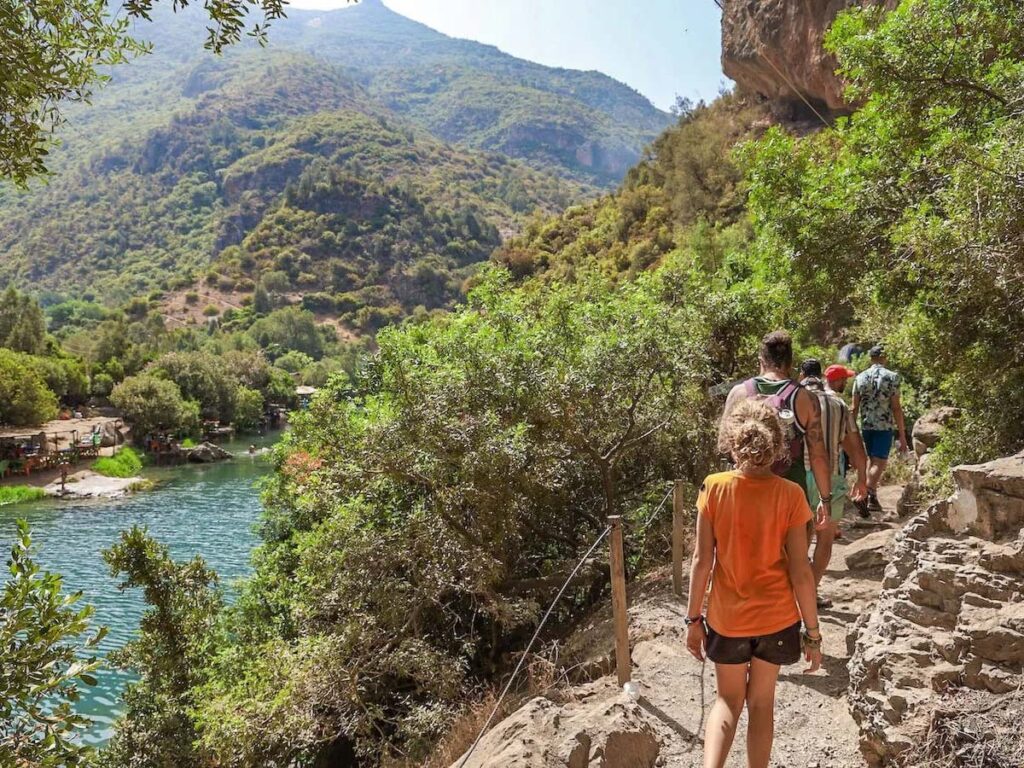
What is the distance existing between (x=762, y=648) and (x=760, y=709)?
307mm

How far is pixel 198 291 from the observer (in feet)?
428

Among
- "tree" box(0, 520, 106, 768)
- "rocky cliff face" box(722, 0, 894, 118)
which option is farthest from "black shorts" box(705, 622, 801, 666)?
"rocky cliff face" box(722, 0, 894, 118)

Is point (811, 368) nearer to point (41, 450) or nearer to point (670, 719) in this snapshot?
point (670, 719)

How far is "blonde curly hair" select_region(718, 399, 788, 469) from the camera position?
310 cm

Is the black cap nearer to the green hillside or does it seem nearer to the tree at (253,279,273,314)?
the tree at (253,279,273,314)

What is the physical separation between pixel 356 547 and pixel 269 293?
412 feet

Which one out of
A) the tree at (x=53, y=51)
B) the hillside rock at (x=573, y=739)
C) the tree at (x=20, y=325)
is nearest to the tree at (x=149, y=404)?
the tree at (x=20, y=325)

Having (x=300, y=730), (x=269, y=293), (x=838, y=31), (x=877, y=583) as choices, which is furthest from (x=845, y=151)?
(x=269, y=293)

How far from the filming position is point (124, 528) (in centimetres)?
3180

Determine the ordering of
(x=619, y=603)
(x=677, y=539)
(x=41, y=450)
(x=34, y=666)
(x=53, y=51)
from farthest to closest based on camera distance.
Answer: (x=41, y=450) → (x=677, y=539) → (x=619, y=603) → (x=53, y=51) → (x=34, y=666)

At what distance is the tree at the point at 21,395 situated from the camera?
1756 inches

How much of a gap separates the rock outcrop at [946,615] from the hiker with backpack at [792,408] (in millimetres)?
677

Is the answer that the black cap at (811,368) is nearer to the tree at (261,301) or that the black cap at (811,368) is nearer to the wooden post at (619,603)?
the wooden post at (619,603)

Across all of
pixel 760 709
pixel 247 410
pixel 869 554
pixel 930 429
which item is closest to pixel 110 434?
pixel 247 410
